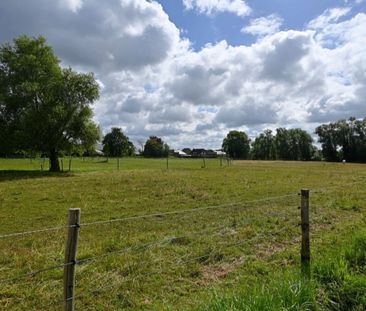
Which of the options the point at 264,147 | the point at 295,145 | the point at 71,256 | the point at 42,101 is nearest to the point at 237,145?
the point at 264,147

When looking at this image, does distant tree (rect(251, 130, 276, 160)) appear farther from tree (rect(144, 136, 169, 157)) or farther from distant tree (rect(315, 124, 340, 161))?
tree (rect(144, 136, 169, 157))

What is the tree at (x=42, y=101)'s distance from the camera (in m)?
31.0

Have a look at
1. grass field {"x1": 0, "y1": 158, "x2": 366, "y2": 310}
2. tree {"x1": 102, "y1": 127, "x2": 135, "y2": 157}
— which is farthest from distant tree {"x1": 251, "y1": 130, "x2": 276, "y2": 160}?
grass field {"x1": 0, "y1": 158, "x2": 366, "y2": 310}

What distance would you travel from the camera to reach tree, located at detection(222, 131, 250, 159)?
14650cm

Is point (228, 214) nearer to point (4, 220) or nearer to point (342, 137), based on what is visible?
point (4, 220)

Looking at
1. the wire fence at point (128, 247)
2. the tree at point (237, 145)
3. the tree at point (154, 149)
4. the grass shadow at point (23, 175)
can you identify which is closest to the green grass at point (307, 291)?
the wire fence at point (128, 247)

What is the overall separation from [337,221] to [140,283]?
683 centimetres

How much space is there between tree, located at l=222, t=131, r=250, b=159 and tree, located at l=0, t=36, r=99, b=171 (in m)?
115

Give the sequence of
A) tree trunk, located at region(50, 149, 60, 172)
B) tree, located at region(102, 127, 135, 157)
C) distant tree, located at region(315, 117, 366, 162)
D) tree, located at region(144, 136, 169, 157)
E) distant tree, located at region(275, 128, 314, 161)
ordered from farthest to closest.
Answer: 1. tree, located at region(144, 136, 169, 157)
2. distant tree, located at region(275, 128, 314, 161)
3. tree, located at region(102, 127, 135, 157)
4. distant tree, located at region(315, 117, 366, 162)
5. tree trunk, located at region(50, 149, 60, 172)

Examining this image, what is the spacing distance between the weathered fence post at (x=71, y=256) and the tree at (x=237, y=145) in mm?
142383

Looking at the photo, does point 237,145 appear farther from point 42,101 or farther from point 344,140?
A: point 42,101

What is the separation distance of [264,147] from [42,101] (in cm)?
11844

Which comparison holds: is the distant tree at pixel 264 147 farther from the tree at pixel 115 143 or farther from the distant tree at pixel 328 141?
the tree at pixel 115 143

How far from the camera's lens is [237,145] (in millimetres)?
147625
